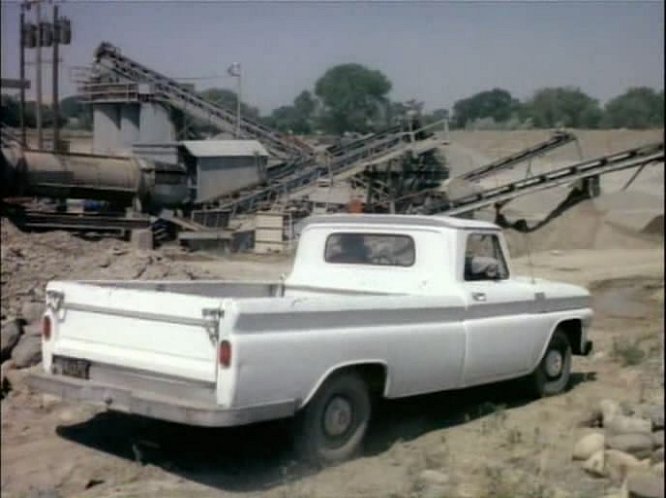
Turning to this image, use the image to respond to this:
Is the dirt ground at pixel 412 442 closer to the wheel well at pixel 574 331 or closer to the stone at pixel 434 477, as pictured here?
the stone at pixel 434 477

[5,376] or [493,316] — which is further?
[5,376]

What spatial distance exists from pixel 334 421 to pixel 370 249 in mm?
1254

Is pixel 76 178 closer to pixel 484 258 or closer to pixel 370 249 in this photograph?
pixel 370 249

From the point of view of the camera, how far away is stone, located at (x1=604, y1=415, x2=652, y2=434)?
401 cm

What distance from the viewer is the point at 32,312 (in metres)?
7.32

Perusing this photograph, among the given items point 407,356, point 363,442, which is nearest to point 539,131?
point 407,356

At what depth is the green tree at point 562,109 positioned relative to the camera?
4.11 m

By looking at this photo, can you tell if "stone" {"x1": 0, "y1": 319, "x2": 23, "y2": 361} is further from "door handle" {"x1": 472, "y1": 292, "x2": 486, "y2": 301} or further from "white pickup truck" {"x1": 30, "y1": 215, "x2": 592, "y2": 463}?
"door handle" {"x1": 472, "y1": 292, "x2": 486, "y2": 301}

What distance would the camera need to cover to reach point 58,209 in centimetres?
1165

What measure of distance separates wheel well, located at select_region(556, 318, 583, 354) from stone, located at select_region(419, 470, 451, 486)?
183 cm

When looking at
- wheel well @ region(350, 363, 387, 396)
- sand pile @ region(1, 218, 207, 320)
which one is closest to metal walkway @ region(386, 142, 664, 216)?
wheel well @ region(350, 363, 387, 396)

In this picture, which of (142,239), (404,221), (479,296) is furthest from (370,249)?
(142,239)

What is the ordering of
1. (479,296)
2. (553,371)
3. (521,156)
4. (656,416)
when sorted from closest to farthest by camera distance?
(656,416), (479,296), (521,156), (553,371)

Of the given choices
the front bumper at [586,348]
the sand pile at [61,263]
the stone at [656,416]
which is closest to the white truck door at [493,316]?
the front bumper at [586,348]
